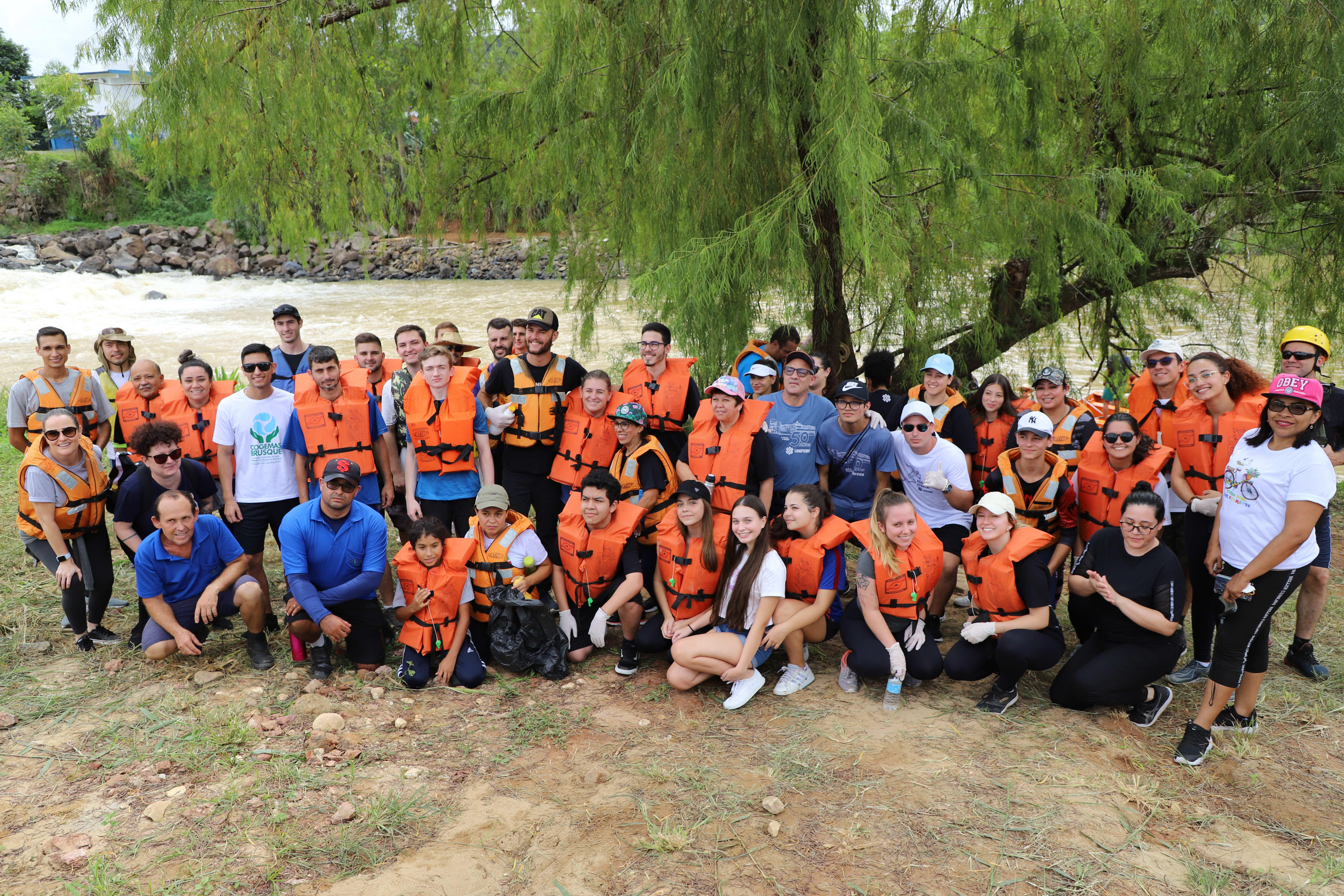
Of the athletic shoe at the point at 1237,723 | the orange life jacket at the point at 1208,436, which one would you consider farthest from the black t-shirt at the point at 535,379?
the athletic shoe at the point at 1237,723

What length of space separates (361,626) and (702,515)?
191cm

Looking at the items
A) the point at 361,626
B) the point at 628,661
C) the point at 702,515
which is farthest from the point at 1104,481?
the point at 361,626

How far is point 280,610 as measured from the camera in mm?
5449

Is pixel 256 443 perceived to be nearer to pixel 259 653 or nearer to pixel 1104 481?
pixel 259 653

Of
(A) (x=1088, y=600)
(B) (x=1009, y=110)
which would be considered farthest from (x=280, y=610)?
(B) (x=1009, y=110)

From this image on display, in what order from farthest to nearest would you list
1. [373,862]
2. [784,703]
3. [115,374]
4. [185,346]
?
[185,346] < [115,374] < [784,703] < [373,862]

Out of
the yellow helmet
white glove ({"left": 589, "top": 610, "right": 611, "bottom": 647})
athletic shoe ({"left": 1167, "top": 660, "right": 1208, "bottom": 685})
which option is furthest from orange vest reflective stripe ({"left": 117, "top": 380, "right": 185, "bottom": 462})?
the yellow helmet

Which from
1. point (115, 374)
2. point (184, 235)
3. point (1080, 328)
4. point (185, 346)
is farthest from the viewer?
point (184, 235)

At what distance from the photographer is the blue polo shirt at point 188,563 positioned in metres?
4.48

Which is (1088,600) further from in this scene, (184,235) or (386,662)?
(184,235)

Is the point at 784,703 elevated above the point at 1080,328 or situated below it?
below

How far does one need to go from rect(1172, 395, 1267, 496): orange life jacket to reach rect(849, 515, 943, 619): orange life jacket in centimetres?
134

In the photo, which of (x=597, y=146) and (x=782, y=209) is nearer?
(x=782, y=209)

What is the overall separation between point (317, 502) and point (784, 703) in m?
2.61
